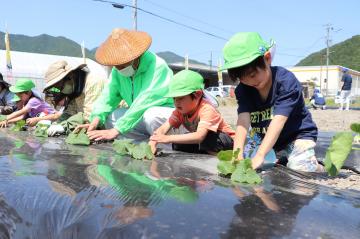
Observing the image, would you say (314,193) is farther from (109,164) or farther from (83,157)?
(83,157)

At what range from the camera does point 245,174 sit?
5.61 feet

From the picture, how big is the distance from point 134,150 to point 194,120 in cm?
→ 54

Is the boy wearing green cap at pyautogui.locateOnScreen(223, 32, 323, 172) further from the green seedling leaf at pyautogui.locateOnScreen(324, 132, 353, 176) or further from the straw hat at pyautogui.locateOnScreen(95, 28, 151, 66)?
the straw hat at pyautogui.locateOnScreen(95, 28, 151, 66)

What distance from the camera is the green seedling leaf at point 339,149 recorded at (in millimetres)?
1406

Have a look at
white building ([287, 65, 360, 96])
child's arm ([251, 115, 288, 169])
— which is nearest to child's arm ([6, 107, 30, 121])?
child's arm ([251, 115, 288, 169])

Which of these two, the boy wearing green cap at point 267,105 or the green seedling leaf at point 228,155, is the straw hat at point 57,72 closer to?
the boy wearing green cap at point 267,105

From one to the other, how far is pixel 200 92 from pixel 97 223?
1608mm

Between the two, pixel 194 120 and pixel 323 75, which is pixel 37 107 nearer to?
pixel 194 120

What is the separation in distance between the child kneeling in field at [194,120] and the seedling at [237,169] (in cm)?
72

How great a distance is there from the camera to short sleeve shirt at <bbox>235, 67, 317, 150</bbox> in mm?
2180

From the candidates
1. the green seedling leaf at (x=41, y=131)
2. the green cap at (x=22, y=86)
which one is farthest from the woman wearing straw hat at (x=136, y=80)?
the green cap at (x=22, y=86)

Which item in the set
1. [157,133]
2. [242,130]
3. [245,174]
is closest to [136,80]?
[157,133]

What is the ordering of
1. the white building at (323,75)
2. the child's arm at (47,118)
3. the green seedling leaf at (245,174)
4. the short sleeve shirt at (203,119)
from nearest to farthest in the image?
the green seedling leaf at (245,174) → the short sleeve shirt at (203,119) → the child's arm at (47,118) → the white building at (323,75)

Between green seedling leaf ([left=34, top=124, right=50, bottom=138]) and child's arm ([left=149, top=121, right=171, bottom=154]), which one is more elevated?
child's arm ([left=149, top=121, right=171, bottom=154])
